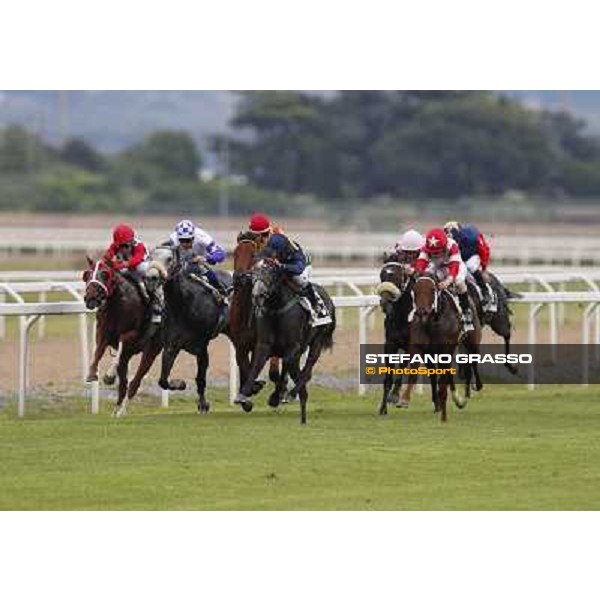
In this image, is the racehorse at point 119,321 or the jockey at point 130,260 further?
the jockey at point 130,260

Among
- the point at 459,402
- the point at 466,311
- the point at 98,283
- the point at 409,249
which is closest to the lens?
the point at 98,283

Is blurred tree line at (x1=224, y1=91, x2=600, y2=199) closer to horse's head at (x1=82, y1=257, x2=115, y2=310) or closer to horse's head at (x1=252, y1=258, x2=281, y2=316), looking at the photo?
horse's head at (x1=82, y1=257, x2=115, y2=310)

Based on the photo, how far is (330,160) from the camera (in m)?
108

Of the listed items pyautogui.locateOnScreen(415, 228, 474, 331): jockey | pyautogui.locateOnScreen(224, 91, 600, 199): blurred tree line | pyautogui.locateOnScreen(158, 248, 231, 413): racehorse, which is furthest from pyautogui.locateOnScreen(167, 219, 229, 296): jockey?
pyautogui.locateOnScreen(224, 91, 600, 199): blurred tree line

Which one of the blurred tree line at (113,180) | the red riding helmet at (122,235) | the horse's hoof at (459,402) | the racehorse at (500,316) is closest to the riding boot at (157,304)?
the red riding helmet at (122,235)

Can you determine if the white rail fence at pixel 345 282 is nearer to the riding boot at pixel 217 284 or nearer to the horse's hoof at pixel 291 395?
the riding boot at pixel 217 284

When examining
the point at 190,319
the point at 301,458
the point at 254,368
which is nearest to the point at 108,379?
the point at 190,319

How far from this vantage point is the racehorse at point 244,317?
1912 cm

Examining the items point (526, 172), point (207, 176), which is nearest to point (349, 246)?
point (526, 172)

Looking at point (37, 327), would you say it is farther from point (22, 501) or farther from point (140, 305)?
point (22, 501)

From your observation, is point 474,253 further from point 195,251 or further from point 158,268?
point 158,268

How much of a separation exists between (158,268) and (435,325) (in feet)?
7.44

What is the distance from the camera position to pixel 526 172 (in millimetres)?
105375

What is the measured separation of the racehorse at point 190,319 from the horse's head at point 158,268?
6cm
